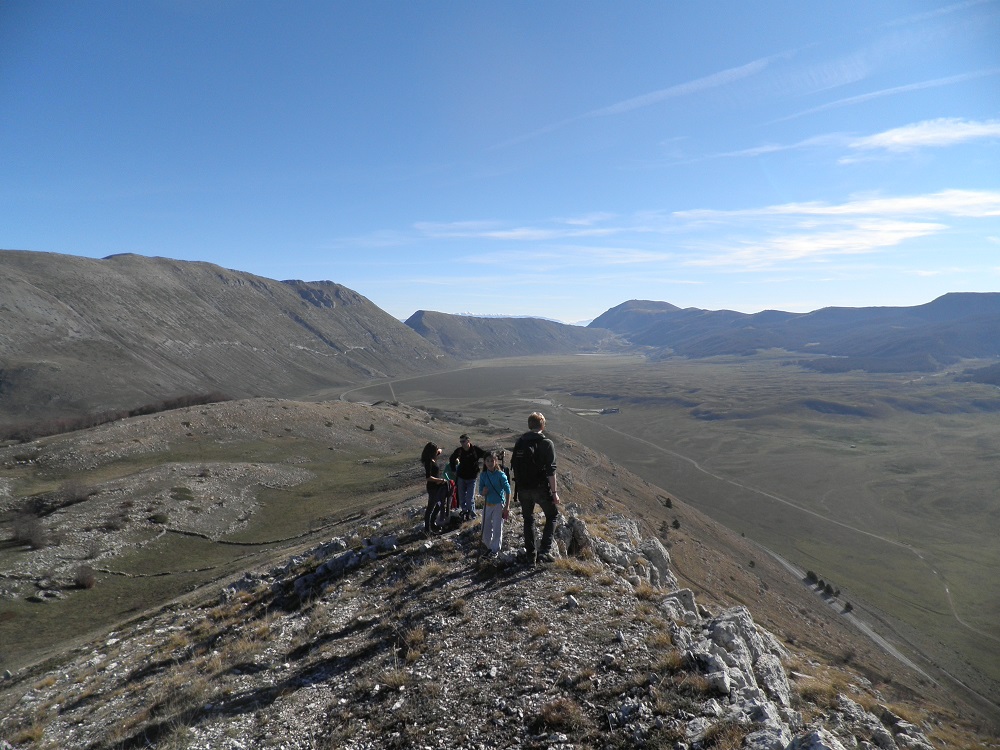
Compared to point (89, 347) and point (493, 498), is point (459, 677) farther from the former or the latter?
point (89, 347)

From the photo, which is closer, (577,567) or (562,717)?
(562,717)

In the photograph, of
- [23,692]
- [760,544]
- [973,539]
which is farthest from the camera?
[973,539]

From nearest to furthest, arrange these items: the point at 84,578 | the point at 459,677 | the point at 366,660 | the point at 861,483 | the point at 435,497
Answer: the point at 459,677
the point at 366,660
the point at 435,497
the point at 84,578
the point at 861,483

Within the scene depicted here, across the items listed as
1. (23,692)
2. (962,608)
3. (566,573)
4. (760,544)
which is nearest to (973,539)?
(962,608)

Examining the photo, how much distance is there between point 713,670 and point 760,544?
2745 inches

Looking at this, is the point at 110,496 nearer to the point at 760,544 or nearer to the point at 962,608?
the point at 760,544

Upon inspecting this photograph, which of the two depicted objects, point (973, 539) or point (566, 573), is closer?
point (566, 573)

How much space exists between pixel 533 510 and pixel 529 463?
1.38m

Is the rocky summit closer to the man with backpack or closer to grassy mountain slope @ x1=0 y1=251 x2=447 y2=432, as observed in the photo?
the man with backpack

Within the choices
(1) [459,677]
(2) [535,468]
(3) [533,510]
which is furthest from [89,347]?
(1) [459,677]

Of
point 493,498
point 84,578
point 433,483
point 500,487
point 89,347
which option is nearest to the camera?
point 500,487

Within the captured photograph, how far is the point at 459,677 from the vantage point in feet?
28.8

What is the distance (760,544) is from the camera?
66.9m

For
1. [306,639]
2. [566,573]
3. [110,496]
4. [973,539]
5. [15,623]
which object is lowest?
[973,539]
